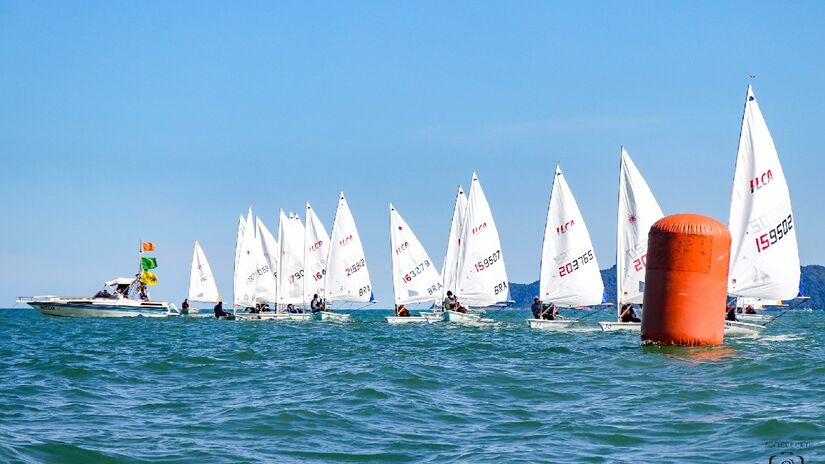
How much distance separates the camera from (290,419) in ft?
46.4

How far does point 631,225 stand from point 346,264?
948 inches

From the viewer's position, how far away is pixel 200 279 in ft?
269

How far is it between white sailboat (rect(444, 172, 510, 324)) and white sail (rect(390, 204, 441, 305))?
3524 millimetres

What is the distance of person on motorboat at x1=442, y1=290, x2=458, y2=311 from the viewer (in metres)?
52.8

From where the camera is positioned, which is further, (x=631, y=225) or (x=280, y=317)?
(x=280, y=317)

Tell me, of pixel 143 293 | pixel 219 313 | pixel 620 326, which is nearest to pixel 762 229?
pixel 620 326

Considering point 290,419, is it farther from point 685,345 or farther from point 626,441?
point 685,345

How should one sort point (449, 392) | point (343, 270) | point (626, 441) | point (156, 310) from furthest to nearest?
point (156, 310) < point (343, 270) < point (449, 392) < point (626, 441)

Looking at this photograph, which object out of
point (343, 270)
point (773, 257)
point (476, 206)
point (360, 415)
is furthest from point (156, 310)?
point (360, 415)

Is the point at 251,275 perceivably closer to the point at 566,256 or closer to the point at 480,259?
the point at 480,259

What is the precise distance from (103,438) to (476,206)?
4009 cm

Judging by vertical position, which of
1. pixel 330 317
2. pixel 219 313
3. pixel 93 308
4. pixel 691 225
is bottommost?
pixel 330 317

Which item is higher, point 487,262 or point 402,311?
point 487,262

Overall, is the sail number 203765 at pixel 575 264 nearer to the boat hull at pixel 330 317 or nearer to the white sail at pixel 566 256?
the white sail at pixel 566 256
